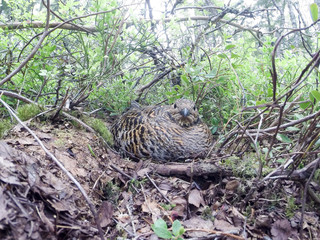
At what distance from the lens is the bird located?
12.9ft

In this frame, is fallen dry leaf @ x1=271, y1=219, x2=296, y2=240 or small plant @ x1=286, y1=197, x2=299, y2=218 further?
small plant @ x1=286, y1=197, x2=299, y2=218

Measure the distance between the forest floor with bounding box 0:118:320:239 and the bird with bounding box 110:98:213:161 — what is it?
1.70 ft

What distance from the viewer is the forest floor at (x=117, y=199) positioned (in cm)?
181

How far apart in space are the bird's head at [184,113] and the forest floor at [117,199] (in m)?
1.07

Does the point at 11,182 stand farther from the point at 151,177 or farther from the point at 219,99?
the point at 219,99

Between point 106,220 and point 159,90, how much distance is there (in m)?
3.73

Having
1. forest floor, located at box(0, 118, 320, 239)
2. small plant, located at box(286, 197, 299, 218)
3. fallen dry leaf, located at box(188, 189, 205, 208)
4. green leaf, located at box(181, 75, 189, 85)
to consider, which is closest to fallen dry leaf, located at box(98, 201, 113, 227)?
forest floor, located at box(0, 118, 320, 239)

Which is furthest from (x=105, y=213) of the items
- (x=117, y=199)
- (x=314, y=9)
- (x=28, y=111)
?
(x=314, y=9)

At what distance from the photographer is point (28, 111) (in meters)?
3.32

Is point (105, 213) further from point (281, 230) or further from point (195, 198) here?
point (281, 230)

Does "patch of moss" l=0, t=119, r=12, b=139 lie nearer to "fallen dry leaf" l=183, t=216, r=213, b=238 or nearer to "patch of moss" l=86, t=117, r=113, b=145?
"patch of moss" l=86, t=117, r=113, b=145

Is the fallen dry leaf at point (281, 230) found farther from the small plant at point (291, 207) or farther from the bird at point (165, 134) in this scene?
the bird at point (165, 134)

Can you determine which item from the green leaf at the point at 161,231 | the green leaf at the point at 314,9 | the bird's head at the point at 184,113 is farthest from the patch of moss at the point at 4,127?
the green leaf at the point at 314,9

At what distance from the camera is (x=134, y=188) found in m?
3.00
